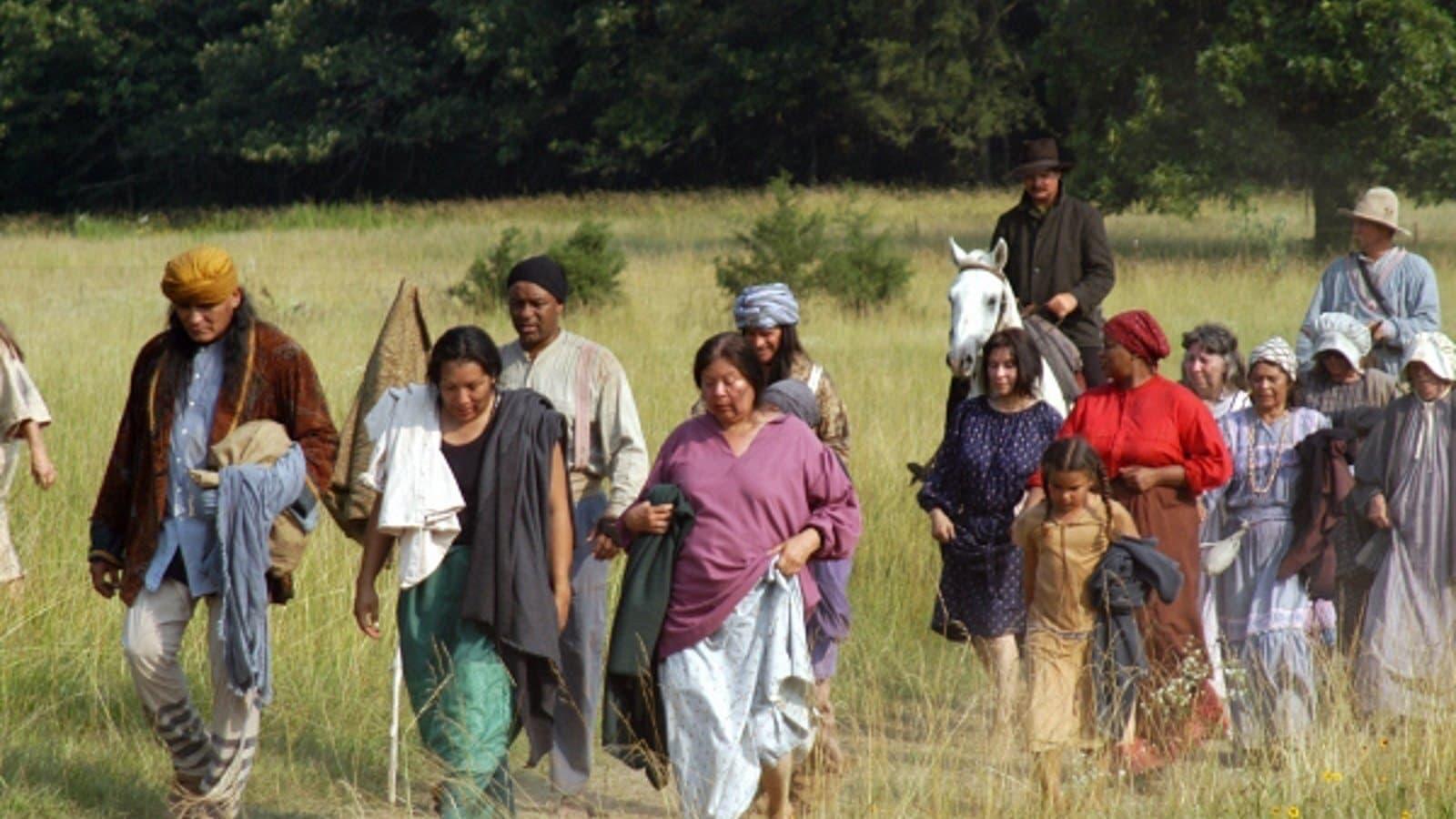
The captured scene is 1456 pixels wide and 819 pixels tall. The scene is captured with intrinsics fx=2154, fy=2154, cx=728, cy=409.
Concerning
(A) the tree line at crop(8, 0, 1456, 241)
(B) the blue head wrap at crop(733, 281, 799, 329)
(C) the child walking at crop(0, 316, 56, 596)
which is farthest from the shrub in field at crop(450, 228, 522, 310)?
(B) the blue head wrap at crop(733, 281, 799, 329)

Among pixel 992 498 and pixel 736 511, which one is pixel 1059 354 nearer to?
pixel 992 498

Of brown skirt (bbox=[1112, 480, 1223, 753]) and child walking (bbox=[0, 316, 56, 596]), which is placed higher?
child walking (bbox=[0, 316, 56, 596])

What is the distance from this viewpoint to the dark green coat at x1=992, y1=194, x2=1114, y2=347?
9500 mm

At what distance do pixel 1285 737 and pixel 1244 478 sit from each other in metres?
1.22

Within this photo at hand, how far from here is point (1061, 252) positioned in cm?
951

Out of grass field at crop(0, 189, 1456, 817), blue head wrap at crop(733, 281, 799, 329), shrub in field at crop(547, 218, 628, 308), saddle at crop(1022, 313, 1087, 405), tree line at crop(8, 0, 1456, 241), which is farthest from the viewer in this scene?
tree line at crop(8, 0, 1456, 241)

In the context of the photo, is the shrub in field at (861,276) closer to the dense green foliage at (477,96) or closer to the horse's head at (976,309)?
the horse's head at (976,309)

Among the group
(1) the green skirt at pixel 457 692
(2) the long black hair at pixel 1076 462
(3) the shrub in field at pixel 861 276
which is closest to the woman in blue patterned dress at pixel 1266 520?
(2) the long black hair at pixel 1076 462

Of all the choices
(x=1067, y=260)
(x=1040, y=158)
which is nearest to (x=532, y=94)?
(x=1040, y=158)

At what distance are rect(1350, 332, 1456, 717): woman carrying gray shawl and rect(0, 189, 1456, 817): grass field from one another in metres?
0.38

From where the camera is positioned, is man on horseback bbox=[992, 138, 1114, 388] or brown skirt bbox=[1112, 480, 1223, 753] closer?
brown skirt bbox=[1112, 480, 1223, 753]

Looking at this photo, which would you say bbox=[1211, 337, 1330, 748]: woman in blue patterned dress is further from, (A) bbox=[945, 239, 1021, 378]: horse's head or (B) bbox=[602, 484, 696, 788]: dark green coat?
(B) bbox=[602, 484, 696, 788]: dark green coat

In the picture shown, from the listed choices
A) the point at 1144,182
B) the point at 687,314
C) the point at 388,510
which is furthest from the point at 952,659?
the point at 1144,182

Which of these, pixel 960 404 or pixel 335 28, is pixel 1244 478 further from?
pixel 335 28
